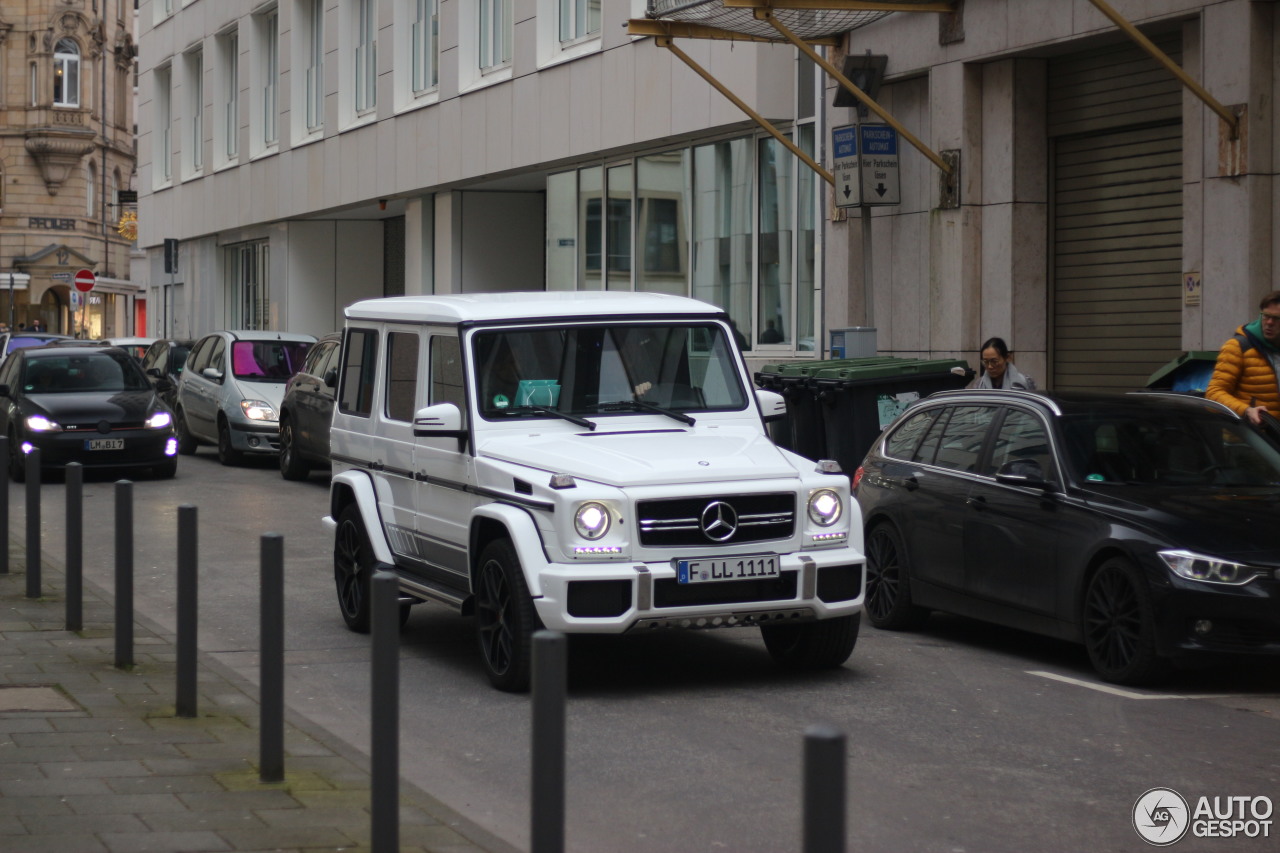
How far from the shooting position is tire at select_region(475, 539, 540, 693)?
7.89 m

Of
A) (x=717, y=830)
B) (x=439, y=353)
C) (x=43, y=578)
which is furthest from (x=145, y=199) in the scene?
(x=717, y=830)

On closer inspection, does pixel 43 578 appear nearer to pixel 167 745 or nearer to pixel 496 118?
pixel 167 745

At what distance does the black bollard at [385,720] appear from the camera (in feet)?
16.6

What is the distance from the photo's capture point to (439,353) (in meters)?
9.27

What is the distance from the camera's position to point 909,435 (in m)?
10.8

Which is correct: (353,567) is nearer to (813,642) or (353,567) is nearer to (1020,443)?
(813,642)

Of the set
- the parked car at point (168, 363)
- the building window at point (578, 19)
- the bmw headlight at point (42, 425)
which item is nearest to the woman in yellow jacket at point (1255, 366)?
the bmw headlight at point (42, 425)

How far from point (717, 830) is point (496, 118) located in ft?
73.3

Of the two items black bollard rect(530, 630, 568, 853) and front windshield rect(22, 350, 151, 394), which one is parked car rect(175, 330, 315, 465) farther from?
black bollard rect(530, 630, 568, 853)

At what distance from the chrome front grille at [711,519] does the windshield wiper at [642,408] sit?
3.47ft

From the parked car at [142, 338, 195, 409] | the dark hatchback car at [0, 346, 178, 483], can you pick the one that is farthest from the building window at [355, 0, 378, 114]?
the dark hatchback car at [0, 346, 178, 483]

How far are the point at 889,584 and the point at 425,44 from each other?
2176cm

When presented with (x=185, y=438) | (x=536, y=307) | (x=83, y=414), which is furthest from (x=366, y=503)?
(x=185, y=438)

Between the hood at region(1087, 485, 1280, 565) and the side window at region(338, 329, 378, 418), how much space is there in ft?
13.2
